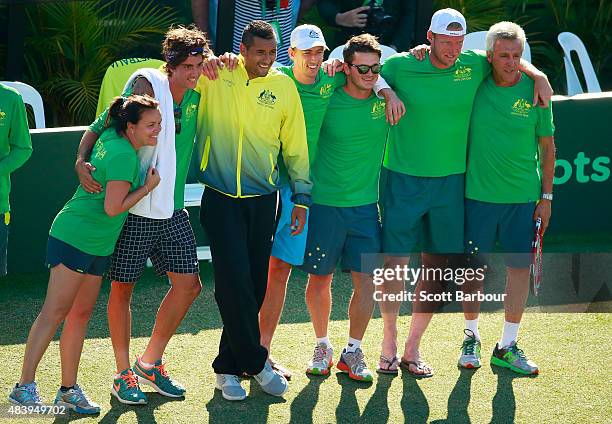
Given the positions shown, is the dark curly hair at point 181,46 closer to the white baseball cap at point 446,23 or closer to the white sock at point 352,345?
Answer: the white baseball cap at point 446,23

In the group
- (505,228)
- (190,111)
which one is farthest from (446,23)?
(190,111)

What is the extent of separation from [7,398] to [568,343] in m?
3.54

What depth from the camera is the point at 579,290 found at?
28.5ft

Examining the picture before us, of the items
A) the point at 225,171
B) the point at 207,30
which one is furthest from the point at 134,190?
the point at 207,30

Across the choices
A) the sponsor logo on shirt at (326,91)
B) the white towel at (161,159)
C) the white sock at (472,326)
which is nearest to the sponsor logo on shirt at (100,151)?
the white towel at (161,159)

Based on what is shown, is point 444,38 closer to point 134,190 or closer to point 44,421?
point 134,190

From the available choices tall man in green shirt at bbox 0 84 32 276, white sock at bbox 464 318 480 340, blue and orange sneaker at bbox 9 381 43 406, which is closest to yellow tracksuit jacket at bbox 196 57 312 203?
tall man in green shirt at bbox 0 84 32 276

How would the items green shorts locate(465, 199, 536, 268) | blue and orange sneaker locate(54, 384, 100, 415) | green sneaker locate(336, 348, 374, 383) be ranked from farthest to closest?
green shorts locate(465, 199, 536, 268) → green sneaker locate(336, 348, 374, 383) → blue and orange sneaker locate(54, 384, 100, 415)

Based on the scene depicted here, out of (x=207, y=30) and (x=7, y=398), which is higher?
(x=207, y=30)

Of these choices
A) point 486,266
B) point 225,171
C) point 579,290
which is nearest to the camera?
point 225,171

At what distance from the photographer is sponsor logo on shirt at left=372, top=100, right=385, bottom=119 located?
274 inches

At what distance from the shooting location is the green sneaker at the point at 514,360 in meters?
7.21

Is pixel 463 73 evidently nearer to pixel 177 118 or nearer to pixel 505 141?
pixel 505 141

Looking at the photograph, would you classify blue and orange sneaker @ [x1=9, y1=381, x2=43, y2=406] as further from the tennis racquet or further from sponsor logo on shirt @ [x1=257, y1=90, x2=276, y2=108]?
the tennis racquet
